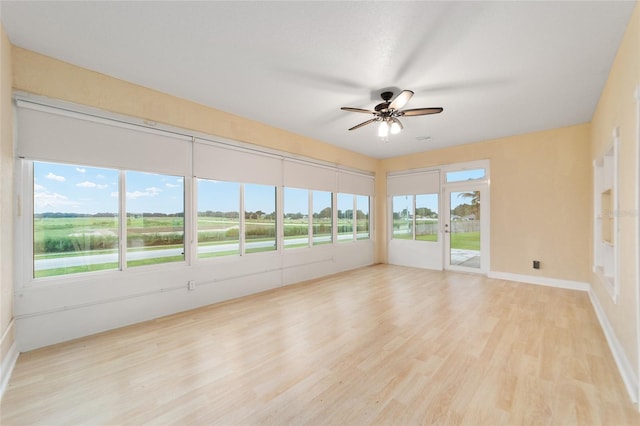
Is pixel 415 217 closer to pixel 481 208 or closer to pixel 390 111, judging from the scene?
pixel 481 208

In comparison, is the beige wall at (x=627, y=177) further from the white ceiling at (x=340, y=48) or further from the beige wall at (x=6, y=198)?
the beige wall at (x=6, y=198)

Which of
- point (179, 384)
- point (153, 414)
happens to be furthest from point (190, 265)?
point (153, 414)

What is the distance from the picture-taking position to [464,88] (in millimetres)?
3357

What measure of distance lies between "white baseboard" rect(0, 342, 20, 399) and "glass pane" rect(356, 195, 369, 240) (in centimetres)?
595

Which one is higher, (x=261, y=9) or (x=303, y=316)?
(x=261, y=9)

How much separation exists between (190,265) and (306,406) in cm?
271

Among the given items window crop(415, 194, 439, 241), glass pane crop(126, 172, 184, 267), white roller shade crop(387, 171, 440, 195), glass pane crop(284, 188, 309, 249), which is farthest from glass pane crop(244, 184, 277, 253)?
window crop(415, 194, 439, 241)

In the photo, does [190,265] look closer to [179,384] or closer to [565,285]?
[179,384]

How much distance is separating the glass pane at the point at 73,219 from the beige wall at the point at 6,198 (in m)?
0.28

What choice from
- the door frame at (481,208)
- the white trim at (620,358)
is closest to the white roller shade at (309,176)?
the door frame at (481,208)

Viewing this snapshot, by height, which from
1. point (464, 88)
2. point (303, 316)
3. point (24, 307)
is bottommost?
point (303, 316)

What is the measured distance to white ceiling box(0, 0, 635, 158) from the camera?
2.13 metres

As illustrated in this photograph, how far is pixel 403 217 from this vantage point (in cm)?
722

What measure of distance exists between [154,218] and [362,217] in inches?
195
